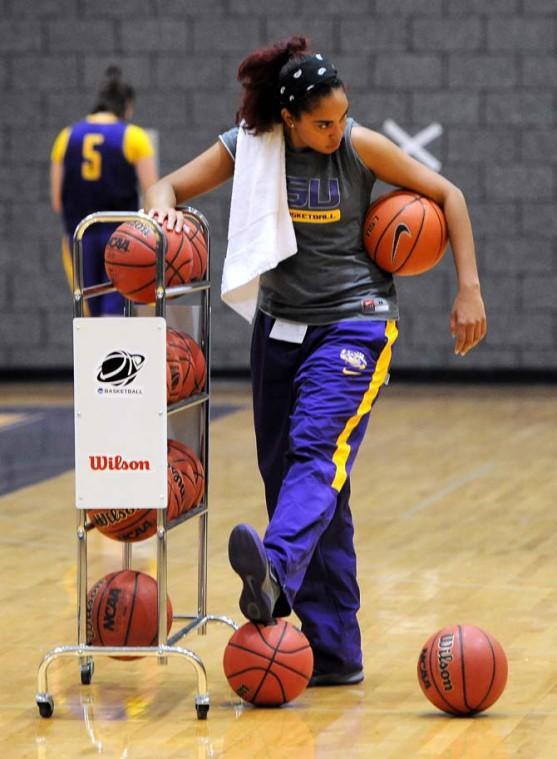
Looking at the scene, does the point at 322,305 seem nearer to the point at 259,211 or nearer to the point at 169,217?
the point at 259,211

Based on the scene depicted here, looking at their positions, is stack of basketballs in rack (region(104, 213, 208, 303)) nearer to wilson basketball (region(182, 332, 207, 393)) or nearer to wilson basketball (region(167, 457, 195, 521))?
wilson basketball (region(182, 332, 207, 393))

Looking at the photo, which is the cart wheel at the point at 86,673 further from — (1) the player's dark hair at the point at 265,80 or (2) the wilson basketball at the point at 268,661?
(1) the player's dark hair at the point at 265,80

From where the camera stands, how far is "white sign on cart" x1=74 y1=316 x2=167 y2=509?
3.62 m

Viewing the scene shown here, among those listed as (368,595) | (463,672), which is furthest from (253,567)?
(368,595)

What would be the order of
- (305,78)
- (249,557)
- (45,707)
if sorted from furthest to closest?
(305,78)
(45,707)
(249,557)

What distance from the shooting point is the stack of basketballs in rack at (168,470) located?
3.70m

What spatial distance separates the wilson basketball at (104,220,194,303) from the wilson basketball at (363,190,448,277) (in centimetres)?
49

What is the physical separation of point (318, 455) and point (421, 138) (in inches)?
280

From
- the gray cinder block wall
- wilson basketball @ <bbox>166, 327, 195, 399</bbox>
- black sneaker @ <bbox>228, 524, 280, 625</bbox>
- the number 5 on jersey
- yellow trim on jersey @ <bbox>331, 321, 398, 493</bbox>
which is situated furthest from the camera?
the gray cinder block wall

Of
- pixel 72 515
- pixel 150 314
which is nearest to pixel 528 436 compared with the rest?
pixel 72 515

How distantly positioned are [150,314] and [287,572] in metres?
1.02

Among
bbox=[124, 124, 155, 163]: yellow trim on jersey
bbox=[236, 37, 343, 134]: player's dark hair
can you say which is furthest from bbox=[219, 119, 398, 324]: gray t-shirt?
bbox=[124, 124, 155, 163]: yellow trim on jersey

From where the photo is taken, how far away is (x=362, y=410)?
3.83m

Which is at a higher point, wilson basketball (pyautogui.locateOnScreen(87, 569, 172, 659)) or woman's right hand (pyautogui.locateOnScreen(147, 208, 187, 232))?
woman's right hand (pyautogui.locateOnScreen(147, 208, 187, 232))
